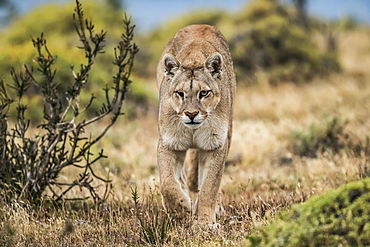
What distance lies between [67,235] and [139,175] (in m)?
3.88

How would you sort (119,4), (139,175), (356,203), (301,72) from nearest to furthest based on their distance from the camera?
(356,203), (139,175), (301,72), (119,4)

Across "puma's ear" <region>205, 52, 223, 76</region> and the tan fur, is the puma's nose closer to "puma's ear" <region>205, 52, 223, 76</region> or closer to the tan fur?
the tan fur

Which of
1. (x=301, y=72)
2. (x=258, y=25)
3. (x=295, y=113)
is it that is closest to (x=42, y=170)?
(x=295, y=113)

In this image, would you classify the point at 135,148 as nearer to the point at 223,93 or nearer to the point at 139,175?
the point at 139,175

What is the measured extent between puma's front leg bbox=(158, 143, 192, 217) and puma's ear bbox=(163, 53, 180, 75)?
35.0 inches

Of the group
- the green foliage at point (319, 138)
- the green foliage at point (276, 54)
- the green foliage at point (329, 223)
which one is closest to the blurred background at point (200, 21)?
the green foliage at point (276, 54)

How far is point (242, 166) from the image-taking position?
10.6 metres

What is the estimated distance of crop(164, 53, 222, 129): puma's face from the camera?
22.0ft

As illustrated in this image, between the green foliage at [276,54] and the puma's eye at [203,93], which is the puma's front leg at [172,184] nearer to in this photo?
the puma's eye at [203,93]

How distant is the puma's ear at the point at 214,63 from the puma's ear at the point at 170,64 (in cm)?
37

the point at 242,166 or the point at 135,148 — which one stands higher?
the point at 135,148

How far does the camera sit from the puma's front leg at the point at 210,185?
7.01 m

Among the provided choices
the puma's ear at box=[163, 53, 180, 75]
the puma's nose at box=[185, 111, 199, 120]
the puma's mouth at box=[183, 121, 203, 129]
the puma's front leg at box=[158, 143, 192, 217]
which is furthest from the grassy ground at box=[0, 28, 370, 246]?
the puma's ear at box=[163, 53, 180, 75]

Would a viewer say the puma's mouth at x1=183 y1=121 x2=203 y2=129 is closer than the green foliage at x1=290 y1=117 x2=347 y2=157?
Yes
